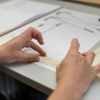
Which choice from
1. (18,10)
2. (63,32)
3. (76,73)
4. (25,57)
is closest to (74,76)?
(76,73)

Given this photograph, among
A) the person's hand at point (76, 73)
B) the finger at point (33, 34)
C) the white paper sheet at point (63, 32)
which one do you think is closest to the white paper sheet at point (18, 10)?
the white paper sheet at point (63, 32)

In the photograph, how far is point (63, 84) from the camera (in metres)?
0.55

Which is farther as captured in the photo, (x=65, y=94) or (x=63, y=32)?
(x=63, y=32)

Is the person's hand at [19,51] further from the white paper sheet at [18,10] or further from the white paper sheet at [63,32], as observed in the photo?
the white paper sheet at [18,10]

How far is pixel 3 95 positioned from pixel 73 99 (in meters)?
0.52

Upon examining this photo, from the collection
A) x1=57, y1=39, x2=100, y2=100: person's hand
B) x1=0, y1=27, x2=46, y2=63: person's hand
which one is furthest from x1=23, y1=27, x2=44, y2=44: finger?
x1=57, y1=39, x2=100, y2=100: person's hand

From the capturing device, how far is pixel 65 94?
53 centimetres

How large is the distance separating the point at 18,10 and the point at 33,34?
1.22ft

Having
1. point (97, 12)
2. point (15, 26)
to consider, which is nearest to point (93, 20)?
point (97, 12)

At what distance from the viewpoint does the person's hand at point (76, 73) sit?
54cm

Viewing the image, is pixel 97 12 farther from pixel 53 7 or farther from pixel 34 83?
pixel 34 83

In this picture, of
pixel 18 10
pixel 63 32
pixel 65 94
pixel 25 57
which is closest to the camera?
pixel 65 94

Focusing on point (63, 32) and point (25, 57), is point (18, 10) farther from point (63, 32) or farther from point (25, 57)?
point (25, 57)

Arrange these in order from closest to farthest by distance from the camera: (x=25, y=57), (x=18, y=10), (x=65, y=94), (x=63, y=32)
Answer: (x=65, y=94)
(x=25, y=57)
(x=63, y=32)
(x=18, y=10)
